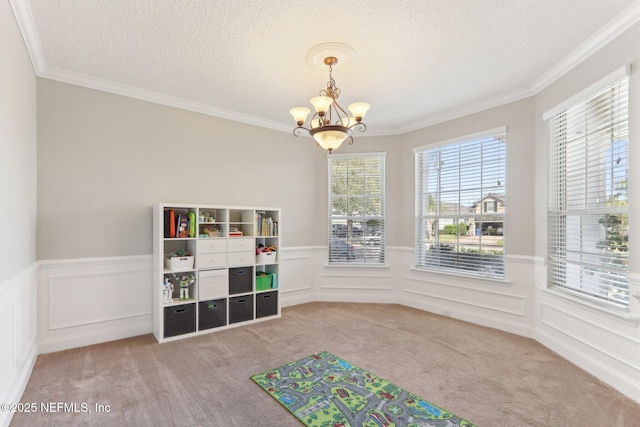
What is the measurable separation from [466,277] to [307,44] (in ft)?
10.9

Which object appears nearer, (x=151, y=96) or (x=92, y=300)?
(x=92, y=300)

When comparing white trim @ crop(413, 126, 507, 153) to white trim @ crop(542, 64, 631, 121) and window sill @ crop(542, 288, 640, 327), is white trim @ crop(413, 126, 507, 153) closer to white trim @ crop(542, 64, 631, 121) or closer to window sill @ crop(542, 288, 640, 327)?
white trim @ crop(542, 64, 631, 121)

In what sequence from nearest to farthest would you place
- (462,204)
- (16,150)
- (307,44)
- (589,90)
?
(16,150), (307,44), (589,90), (462,204)

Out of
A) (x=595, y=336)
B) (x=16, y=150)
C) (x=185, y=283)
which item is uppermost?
(x=16, y=150)

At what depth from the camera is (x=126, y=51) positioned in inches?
110

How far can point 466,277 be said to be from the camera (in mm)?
4164

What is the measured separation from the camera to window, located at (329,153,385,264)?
506 cm

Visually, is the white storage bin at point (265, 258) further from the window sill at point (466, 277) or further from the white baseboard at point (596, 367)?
the white baseboard at point (596, 367)

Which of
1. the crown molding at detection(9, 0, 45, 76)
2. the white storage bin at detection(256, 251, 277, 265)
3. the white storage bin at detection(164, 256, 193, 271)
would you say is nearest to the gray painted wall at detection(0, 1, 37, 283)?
the crown molding at detection(9, 0, 45, 76)

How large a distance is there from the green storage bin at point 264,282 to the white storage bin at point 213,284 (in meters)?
0.43

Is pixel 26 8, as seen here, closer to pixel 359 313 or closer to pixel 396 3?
pixel 396 3

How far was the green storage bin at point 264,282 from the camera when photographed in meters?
4.12

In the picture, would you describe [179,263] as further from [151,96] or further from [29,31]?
[29,31]

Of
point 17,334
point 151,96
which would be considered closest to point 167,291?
point 17,334
